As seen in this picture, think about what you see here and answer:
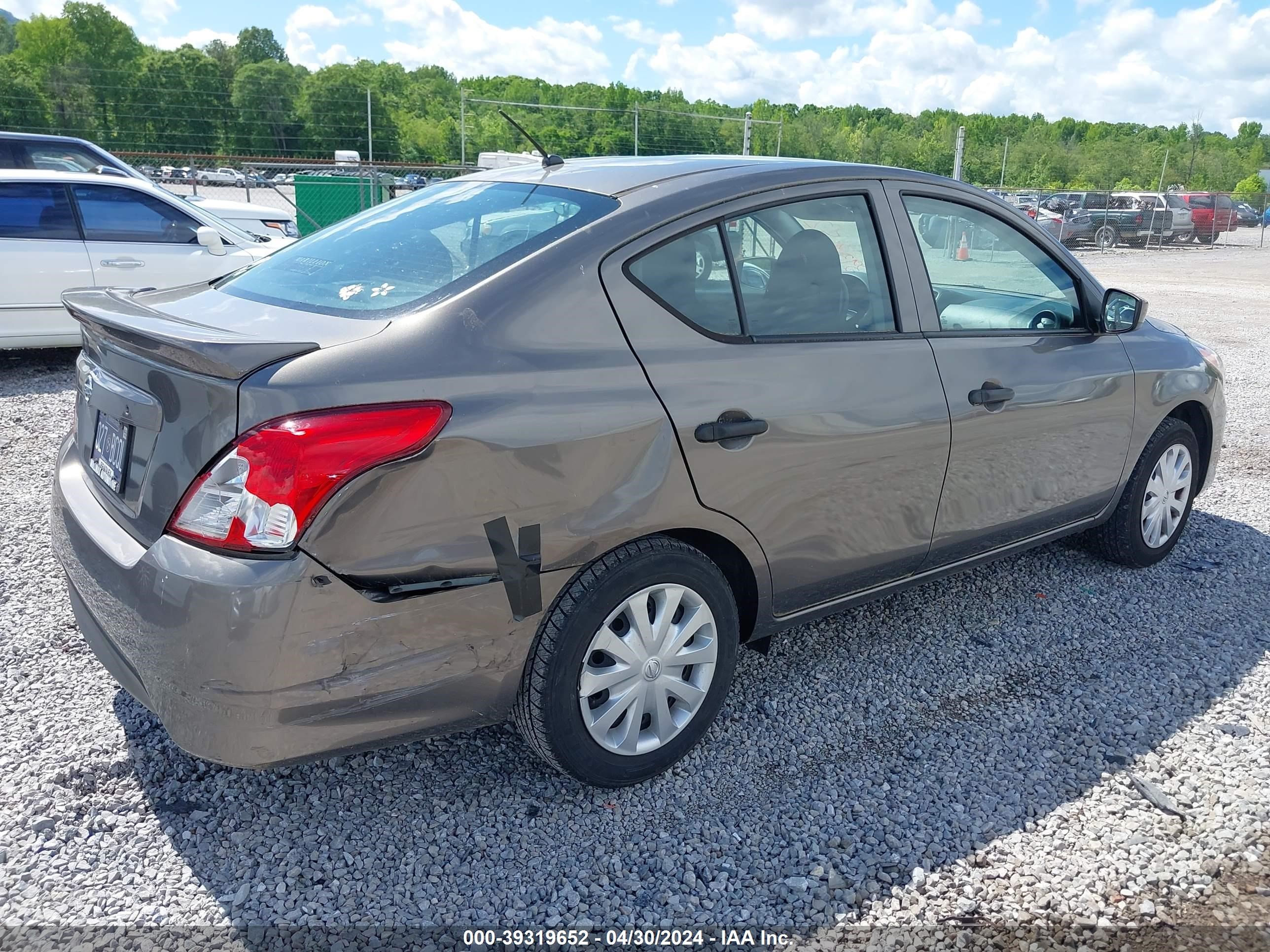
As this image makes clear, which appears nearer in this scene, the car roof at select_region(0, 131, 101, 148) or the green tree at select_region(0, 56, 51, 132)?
the car roof at select_region(0, 131, 101, 148)

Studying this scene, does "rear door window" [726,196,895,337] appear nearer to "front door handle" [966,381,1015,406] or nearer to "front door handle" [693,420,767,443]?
"front door handle" [693,420,767,443]

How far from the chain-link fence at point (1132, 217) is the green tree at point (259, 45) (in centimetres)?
11249

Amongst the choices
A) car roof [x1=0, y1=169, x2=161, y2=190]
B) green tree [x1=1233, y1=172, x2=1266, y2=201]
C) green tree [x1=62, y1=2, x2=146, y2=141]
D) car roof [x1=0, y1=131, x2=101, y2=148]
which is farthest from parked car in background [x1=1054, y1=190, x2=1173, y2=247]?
green tree [x1=62, y1=2, x2=146, y2=141]

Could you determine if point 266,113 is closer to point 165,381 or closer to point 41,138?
point 41,138

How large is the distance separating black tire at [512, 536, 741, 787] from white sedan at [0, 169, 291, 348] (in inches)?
234

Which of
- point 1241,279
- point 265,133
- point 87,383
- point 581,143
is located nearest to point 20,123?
point 265,133

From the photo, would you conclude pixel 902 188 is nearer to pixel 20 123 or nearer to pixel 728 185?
pixel 728 185

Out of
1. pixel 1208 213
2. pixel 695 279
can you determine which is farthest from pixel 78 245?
pixel 1208 213

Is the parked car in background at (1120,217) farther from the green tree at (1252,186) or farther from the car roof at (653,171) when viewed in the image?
the green tree at (1252,186)

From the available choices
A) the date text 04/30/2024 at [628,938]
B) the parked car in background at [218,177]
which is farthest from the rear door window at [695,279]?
the parked car in background at [218,177]

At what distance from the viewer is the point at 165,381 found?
2.36m

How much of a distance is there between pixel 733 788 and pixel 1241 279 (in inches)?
909

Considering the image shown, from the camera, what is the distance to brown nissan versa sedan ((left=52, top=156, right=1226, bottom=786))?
2199 millimetres

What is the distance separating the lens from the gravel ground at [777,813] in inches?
93.9
